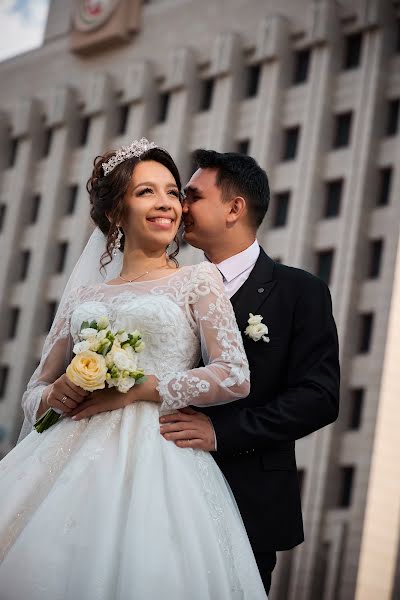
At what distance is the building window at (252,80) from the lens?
3524 cm

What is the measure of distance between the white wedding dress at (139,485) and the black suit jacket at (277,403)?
0.75ft

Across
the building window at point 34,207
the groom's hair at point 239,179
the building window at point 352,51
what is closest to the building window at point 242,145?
the building window at point 352,51

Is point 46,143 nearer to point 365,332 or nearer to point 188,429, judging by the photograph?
point 365,332

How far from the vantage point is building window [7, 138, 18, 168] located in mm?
42188

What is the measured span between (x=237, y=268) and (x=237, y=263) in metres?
0.03

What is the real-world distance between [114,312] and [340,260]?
25.4m

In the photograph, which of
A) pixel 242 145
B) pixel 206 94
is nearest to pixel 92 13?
pixel 206 94

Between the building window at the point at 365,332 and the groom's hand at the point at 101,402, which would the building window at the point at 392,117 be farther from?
the groom's hand at the point at 101,402

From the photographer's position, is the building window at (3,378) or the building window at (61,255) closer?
the building window at (3,378)

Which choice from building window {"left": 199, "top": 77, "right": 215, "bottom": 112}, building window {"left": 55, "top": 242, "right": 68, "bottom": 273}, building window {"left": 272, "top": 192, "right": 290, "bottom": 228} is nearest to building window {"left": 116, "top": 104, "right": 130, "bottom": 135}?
building window {"left": 199, "top": 77, "right": 215, "bottom": 112}

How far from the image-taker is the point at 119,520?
4.80m

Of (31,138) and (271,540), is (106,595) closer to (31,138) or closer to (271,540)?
(271,540)

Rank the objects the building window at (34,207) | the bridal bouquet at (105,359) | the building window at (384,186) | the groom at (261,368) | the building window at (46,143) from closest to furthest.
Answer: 1. the bridal bouquet at (105,359)
2. the groom at (261,368)
3. the building window at (384,186)
4. the building window at (34,207)
5. the building window at (46,143)

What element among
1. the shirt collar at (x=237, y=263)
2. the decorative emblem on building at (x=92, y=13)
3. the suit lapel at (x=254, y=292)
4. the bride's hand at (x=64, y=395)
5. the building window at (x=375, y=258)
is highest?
the decorative emblem on building at (x=92, y=13)
